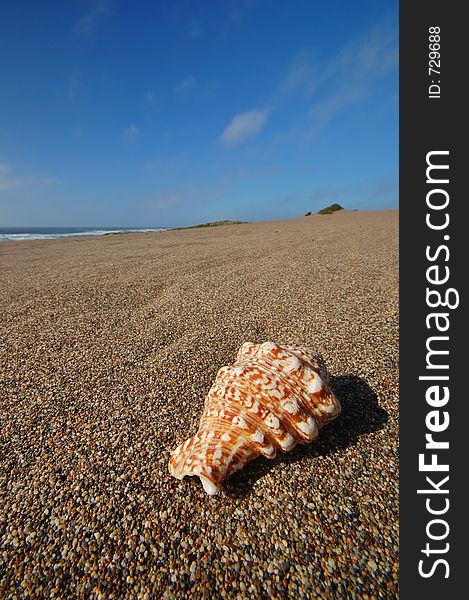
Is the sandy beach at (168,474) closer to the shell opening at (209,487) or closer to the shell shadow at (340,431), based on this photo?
the shell shadow at (340,431)

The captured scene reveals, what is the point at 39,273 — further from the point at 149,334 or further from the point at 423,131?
the point at 423,131

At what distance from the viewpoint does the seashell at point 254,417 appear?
160 cm

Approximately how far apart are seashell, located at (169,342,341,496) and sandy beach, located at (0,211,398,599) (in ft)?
0.67

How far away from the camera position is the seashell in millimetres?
1603

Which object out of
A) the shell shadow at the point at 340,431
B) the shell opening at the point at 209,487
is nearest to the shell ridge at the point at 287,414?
the shell shadow at the point at 340,431

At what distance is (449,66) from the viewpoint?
69.0 inches

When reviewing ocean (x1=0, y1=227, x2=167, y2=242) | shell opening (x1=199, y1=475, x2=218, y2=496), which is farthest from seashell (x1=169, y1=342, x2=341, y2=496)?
ocean (x1=0, y1=227, x2=167, y2=242)

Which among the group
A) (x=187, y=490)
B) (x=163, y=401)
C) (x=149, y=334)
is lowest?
(x=187, y=490)

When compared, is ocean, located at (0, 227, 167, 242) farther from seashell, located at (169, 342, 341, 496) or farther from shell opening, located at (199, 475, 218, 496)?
shell opening, located at (199, 475, 218, 496)

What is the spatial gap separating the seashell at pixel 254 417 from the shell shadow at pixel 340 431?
0.17 metres

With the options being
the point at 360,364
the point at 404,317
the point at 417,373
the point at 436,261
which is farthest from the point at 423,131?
the point at 360,364

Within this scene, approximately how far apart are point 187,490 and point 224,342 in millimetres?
1772

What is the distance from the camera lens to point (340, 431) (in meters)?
2.03

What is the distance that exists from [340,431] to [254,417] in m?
0.74
